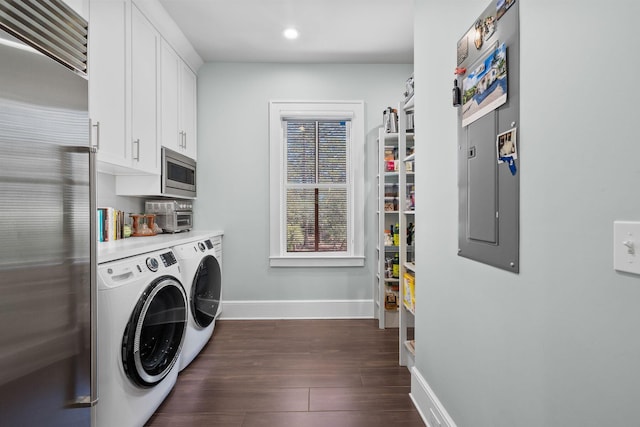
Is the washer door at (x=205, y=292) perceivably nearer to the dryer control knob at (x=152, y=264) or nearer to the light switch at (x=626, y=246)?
the dryer control knob at (x=152, y=264)

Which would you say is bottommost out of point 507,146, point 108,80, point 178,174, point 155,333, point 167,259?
point 155,333

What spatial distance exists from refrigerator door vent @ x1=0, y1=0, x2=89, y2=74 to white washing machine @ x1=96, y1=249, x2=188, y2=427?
87 centimetres

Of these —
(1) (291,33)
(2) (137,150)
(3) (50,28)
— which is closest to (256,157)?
(1) (291,33)

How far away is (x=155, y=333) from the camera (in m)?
1.90

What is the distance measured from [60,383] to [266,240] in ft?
8.28

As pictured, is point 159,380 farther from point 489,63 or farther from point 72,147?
point 489,63

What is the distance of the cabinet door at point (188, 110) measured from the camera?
3.26 metres

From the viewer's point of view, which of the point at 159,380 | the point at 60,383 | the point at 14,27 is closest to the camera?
the point at 14,27

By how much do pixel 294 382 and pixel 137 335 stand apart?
1.10m

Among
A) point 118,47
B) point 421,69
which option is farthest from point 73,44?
point 421,69

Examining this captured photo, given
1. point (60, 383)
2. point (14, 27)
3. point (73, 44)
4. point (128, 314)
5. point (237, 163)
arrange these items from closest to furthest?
1. point (14, 27)
2. point (60, 383)
3. point (73, 44)
4. point (128, 314)
5. point (237, 163)

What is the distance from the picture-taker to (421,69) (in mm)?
1988


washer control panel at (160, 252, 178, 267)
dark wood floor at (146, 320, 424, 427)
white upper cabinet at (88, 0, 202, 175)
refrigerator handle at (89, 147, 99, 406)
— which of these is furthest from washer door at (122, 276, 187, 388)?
white upper cabinet at (88, 0, 202, 175)

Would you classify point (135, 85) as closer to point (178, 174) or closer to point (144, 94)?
point (144, 94)
